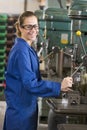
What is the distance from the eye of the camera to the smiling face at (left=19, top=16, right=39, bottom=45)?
253cm

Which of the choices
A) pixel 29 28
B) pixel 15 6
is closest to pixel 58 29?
pixel 29 28

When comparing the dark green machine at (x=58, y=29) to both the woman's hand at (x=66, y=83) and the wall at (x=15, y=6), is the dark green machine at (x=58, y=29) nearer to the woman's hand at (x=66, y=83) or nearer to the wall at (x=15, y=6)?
the woman's hand at (x=66, y=83)

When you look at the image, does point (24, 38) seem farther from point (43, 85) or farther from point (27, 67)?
point (43, 85)

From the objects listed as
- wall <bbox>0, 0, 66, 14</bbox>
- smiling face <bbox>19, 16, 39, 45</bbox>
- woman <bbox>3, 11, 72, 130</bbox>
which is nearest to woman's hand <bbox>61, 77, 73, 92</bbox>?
woman <bbox>3, 11, 72, 130</bbox>

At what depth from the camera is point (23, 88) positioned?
2.49 m

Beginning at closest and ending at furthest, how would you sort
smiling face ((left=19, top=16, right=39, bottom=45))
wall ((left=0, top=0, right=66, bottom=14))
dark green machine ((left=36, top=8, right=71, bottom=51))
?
1. smiling face ((left=19, top=16, right=39, bottom=45))
2. dark green machine ((left=36, top=8, right=71, bottom=51))
3. wall ((left=0, top=0, right=66, bottom=14))

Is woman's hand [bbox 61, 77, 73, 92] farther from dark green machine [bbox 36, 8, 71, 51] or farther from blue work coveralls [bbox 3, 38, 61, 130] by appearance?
dark green machine [bbox 36, 8, 71, 51]

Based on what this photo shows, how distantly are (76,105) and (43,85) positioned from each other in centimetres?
34

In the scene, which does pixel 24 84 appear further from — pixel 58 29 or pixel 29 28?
pixel 58 29

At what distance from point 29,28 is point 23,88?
466 mm

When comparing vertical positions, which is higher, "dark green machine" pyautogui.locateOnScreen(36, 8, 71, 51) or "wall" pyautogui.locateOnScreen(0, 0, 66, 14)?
"wall" pyautogui.locateOnScreen(0, 0, 66, 14)

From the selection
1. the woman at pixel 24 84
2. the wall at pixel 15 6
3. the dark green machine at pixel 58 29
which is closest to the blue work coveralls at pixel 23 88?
the woman at pixel 24 84

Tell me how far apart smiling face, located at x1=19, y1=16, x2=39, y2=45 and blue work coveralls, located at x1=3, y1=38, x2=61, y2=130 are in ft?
0.17

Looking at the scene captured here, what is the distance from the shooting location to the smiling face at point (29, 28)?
2.53 m
